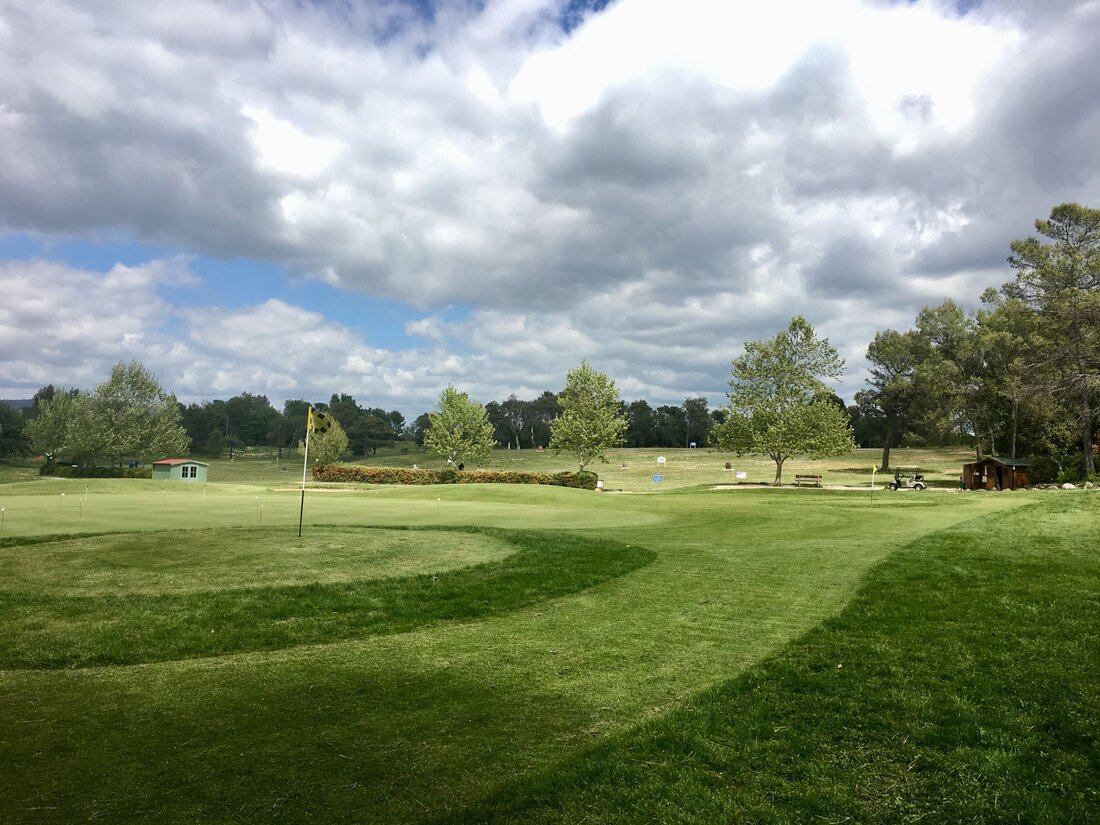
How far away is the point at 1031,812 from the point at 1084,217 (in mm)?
58179

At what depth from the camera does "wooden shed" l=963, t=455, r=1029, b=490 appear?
5084cm

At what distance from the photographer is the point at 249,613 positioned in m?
10.3

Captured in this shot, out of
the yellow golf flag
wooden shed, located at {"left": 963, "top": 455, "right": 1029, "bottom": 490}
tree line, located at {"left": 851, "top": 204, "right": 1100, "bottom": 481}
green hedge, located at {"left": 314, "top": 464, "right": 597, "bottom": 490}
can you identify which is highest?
tree line, located at {"left": 851, "top": 204, "right": 1100, "bottom": 481}

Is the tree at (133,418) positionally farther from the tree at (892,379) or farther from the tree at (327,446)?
the tree at (892,379)

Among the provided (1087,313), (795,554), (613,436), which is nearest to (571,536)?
(795,554)

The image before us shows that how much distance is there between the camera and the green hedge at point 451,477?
173ft

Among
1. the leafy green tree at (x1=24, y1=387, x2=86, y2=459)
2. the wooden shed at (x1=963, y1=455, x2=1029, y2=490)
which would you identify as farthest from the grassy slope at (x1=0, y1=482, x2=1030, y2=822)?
the leafy green tree at (x1=24, y1=387, x2=86, y2=459)

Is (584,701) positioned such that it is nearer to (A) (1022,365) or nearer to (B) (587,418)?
(A) (1022,365)

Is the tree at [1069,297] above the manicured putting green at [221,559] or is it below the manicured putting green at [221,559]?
above

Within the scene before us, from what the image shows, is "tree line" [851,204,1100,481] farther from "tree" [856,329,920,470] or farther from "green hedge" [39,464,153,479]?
"green hedge" [39,464,153,479]

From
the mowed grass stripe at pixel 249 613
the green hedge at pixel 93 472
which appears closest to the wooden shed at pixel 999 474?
the mowed grass stripe at pixel 249 613

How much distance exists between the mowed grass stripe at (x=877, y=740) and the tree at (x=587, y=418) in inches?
2215

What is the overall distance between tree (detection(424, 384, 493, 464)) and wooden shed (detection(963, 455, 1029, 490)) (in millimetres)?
51153

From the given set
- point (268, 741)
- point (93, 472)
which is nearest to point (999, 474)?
point (268, 741)
